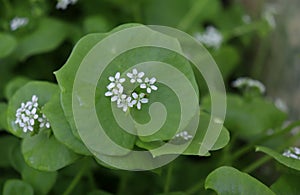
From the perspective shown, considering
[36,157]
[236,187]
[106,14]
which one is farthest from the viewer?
[106,14]

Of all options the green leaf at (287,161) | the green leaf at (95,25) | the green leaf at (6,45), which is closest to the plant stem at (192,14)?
the green leaf at (95,25)

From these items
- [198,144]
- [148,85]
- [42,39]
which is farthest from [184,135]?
[42,39]

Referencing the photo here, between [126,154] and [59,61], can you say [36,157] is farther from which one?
[59,61]

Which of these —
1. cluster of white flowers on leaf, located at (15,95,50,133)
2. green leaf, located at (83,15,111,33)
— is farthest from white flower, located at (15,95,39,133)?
green leaf, located at (83,15,111,33)

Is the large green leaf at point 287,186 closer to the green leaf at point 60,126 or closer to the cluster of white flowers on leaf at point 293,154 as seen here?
the cluster of white flowers on leaf at point 293,154

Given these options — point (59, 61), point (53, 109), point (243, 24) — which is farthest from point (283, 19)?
point (53, 109)
